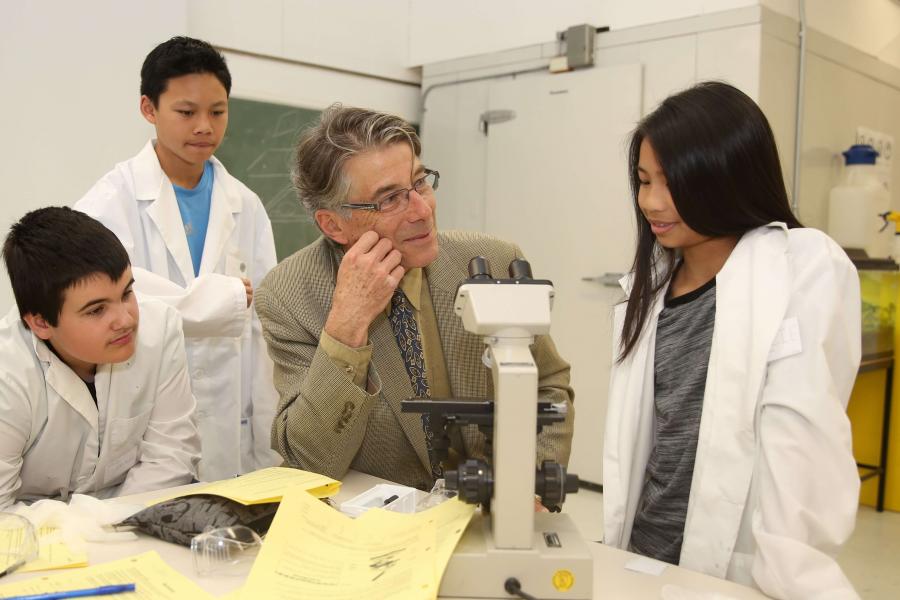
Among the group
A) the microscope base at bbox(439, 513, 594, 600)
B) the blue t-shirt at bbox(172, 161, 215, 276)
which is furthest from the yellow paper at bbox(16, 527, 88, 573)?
the blue t-shirt at bbox(172, 161, 215, 276)

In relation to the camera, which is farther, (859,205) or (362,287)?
(859,205)

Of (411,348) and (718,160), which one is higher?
(718,160)

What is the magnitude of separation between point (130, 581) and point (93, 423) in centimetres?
62

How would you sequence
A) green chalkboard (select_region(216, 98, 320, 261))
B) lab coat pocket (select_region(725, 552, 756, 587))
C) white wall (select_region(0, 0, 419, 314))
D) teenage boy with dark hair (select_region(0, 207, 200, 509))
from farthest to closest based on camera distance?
green chalkboard (select_region(216, 98, 320, 261)), white wall (select_region(0, 0, 419, 314)), teenage boy with dark hair (select_region(0, 207, 200, 509)), lab coat pocket (select_region(725, 552, 756, 587))

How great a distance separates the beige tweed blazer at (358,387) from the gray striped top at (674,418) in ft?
0.56

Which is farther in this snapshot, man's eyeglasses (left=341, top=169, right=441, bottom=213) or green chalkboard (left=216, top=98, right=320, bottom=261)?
green chalkboard (left=216, top=98, right=320, bottom=261)

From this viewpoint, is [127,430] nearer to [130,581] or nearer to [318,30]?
[130,581]

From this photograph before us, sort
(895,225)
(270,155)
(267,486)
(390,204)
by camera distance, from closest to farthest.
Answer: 1. (267,486)
2. (390,204)
3. (895,225)
4. (270,155)

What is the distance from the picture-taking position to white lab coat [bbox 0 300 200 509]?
145cm

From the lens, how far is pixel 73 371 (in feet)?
5.07

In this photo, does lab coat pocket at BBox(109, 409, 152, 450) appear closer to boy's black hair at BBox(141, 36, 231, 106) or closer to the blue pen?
the blue pen

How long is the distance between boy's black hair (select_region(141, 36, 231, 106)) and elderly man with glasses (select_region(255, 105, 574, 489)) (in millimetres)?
869

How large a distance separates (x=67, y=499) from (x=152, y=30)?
220 centimetres

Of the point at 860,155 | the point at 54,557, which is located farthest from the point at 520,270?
the point at 860,155
